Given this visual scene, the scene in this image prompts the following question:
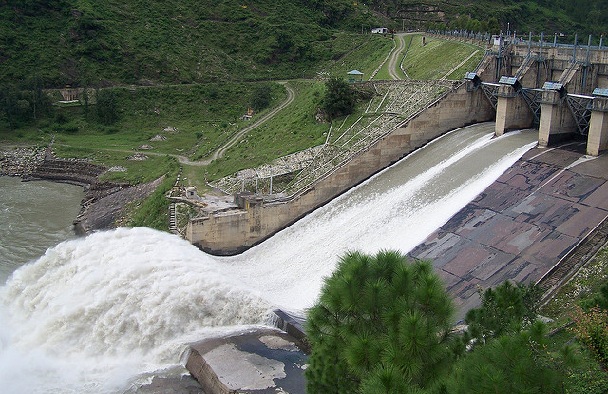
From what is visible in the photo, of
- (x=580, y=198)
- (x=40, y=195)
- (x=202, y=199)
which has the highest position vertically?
(x=580, y=198)

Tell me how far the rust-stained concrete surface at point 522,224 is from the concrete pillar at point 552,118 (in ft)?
3.68

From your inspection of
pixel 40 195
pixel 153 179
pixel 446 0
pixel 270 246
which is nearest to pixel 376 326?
pixel 270 246

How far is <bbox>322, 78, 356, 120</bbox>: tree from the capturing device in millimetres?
38500

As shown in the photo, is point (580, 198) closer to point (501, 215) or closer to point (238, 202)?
point (501, 215)

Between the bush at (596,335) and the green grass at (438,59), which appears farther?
the green grass at (438,59)

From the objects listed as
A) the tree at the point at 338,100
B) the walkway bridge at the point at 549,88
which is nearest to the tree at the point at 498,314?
the walkway bridge at the point at 549,88

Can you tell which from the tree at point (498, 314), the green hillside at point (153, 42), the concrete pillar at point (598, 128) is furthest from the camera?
the green hillside at point (153, 42)

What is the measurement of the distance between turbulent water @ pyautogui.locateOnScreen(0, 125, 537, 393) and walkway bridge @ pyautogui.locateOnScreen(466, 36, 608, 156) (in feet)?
4.93

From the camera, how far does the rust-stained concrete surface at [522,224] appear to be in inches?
902

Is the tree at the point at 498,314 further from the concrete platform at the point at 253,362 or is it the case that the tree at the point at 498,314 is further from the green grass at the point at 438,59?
the green grass at the point at 438,59

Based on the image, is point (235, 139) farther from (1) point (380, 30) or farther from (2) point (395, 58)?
(1) point (380, 30)

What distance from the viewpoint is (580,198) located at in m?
25.5

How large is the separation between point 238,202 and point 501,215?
11.6m

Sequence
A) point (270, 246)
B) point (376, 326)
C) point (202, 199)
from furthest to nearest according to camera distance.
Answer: point (202, 199)
point (270, 246)
point (376, 326)
